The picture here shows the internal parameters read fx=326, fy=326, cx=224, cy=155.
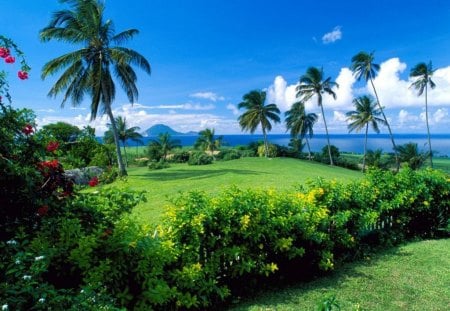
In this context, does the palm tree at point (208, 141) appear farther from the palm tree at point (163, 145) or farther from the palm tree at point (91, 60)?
the palm tree at point (91, 60)

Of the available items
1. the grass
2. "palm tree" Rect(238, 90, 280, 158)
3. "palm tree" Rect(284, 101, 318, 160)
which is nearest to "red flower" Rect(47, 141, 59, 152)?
the grass

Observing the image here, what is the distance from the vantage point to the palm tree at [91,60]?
20250mm

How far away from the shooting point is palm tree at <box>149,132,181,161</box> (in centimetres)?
5478

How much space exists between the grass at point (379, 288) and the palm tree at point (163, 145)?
49862mm

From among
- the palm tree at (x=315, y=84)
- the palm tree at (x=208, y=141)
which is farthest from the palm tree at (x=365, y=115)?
the palm tree at (x=208, y=141)

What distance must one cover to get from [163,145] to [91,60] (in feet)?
112

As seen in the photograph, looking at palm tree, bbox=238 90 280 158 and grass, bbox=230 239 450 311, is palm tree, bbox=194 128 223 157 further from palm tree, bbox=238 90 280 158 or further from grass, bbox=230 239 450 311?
grass, bbox=230 239 450 311

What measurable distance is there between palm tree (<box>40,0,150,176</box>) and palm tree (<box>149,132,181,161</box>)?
32009 mm

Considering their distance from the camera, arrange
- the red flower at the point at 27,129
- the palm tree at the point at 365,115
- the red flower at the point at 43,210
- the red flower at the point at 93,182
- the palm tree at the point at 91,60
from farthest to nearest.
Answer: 1. the palm tree at the point at 365,115
2. the palm tree at the point at 91,60
3. the red flower at the point at 93,182
4. the red flower at the point at 27,129
5. the red flower at the point at 43,210

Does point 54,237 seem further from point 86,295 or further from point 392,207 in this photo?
point 392,207

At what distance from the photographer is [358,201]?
6391 mm

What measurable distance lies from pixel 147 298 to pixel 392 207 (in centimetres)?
577

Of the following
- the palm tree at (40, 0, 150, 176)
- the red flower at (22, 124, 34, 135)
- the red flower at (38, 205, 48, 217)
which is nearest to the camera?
the red flower at (38, 205, 48, 217)

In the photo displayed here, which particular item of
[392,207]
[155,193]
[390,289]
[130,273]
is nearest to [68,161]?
[130,273]
